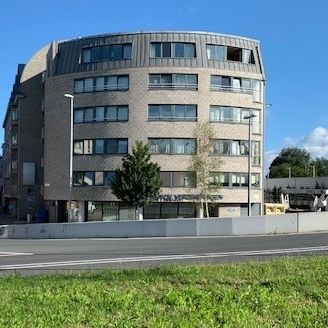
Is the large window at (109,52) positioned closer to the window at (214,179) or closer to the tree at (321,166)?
the window at (214,179)

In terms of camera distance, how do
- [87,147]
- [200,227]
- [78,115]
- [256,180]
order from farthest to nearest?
[78,115] < [256,180] < [87,147] < [200,227]

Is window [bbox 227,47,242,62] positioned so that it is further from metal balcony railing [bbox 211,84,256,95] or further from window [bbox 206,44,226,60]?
metal balcony railing [bbox 211,84,256,95]

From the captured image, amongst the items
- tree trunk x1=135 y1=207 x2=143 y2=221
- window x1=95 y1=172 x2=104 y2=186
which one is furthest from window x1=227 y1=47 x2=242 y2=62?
tree trunk x1=135 y1=207 x2=143 y2=221

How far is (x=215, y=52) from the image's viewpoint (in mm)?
55312

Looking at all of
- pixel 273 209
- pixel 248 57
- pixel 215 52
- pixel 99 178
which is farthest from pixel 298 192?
pixel 99 178

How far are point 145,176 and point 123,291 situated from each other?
3793 centimetres

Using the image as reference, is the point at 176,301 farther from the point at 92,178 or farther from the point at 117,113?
the point at 92,178

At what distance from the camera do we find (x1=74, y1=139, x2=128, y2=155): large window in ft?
180

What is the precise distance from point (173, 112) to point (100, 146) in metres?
7.85

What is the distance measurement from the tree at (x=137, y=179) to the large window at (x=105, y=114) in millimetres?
9606

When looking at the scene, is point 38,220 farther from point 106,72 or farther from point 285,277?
point 285,277

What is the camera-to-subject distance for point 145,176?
4547cm

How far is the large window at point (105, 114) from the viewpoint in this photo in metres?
54.8

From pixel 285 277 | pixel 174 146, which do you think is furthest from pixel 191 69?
pixel 285 277
